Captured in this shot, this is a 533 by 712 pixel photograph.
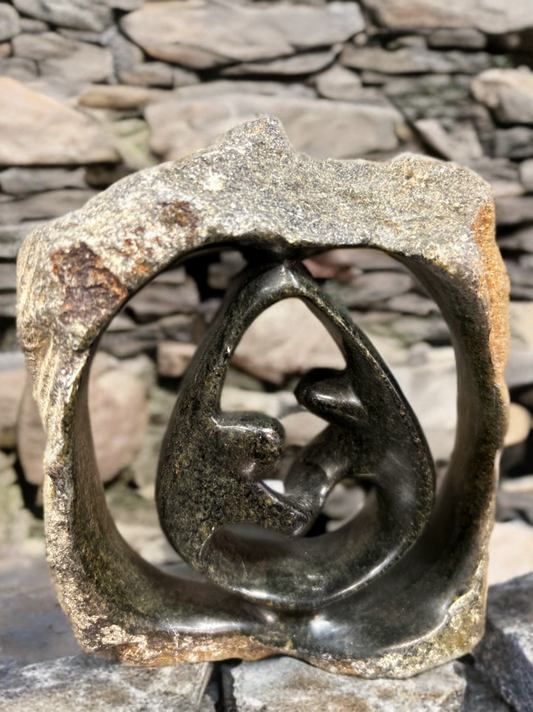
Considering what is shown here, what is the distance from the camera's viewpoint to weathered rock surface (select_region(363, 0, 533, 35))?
157 cm

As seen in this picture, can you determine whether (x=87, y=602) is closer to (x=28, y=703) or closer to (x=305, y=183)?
(x=28, y=703)

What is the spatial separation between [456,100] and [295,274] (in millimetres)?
920

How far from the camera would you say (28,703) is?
3.42 ft

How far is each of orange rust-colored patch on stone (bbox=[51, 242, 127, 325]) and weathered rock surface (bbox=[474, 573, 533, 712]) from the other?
2.98 ft

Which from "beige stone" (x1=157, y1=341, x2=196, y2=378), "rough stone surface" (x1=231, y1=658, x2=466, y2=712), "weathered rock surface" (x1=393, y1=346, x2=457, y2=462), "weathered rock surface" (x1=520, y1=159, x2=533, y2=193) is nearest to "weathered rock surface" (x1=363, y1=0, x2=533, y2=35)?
"weathered rock surface" (x1=520, y1=159, x2=533, y2=193)

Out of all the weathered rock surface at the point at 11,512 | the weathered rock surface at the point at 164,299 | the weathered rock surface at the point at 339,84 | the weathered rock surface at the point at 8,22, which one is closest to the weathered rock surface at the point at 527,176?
the weathered rock surface at the point at 339,84

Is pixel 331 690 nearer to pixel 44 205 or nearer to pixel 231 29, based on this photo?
pixel 44 205

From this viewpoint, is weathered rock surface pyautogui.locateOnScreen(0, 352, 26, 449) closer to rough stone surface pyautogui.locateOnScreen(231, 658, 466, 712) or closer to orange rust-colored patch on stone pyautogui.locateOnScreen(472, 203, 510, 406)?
rough stone surface pyautogui.locateOnScreen(231, 658, 466, 712)

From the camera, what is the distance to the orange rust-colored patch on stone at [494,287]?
39.7 inches

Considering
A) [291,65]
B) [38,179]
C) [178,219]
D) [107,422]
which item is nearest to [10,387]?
[107,422]

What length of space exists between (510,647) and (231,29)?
1376 millimetres

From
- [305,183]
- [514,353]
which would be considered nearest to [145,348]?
[305,183]

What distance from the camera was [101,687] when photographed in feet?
3.52

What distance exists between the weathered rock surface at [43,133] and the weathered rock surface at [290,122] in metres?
0.13
